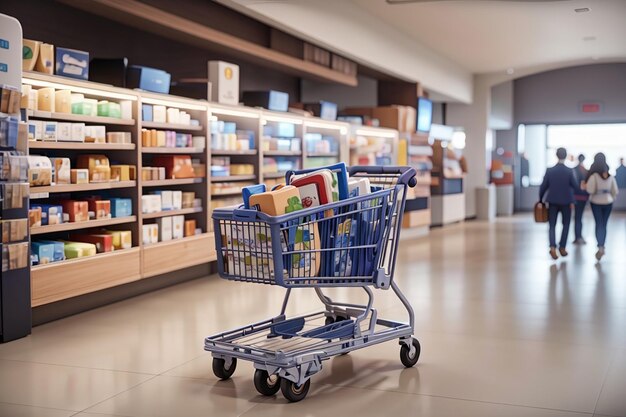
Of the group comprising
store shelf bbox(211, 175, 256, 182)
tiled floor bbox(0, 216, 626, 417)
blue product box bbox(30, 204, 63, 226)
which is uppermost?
store shelf bbox(211, 175, 256, 182)

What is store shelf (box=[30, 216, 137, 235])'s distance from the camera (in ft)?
20.4

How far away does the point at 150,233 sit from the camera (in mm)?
7734

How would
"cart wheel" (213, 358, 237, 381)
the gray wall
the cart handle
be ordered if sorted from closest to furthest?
"cart wheel" (213, 358, 237, 381) < the cart handle < the gray wall

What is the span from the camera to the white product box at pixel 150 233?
7621mm

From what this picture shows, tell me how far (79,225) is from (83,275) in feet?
1.41

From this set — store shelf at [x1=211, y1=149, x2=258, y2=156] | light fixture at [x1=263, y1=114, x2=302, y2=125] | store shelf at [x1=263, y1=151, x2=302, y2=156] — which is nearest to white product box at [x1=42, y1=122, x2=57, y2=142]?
store shelf at [x1=211, y1=149, x2=258, y2=156]

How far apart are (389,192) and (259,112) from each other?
5.16 metres

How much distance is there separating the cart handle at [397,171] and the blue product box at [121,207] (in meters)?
2.65

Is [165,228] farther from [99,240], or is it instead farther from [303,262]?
[303,262]

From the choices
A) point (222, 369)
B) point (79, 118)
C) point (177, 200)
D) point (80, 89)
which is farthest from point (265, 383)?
point (177, 200)

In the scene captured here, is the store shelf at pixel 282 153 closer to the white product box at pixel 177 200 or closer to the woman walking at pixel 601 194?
the white product box at pixel 177 200

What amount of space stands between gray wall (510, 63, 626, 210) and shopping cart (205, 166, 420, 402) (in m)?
19.0

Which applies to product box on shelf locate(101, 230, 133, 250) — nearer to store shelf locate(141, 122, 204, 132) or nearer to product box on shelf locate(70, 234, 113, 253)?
product box on shelf locate(70, 234, 113, 253)

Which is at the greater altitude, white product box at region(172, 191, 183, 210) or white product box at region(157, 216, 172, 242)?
white product box at region(172, 191, 183, 210)
